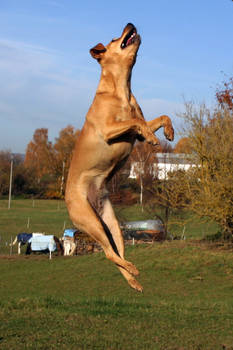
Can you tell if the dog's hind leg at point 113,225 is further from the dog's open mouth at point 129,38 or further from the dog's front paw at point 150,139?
the dog's open mouth at point 129,38

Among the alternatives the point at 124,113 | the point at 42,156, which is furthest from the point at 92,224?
the point at 42,156

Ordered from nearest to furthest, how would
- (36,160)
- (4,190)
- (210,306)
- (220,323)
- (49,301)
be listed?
(220,323) → (49,301) → (210,306) → (4,190) → (36,160)

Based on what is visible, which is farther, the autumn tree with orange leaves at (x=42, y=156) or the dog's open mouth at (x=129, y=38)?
the autumn tree with orange leaves at (x=42, y=156)

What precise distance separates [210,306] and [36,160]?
422 feet

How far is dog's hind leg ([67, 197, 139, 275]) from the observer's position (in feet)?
17.0

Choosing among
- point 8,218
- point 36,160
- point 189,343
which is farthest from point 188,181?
point 36,160

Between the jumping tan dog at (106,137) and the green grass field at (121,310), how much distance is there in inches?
154

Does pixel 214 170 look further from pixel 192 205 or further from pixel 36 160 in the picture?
pixel 36 160

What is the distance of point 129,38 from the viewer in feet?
16.8

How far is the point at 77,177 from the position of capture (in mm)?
5324

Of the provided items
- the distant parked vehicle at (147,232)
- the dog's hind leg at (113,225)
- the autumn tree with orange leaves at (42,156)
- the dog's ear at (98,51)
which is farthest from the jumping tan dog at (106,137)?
the autumn tree with orange leaves at (42,156)

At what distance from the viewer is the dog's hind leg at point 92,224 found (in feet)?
17.0

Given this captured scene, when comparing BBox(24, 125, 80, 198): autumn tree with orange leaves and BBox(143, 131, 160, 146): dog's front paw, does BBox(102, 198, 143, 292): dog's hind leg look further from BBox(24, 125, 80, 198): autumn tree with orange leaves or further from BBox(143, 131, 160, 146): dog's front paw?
BBox(24, 125, 80, 198): autumn tree with orange leaves

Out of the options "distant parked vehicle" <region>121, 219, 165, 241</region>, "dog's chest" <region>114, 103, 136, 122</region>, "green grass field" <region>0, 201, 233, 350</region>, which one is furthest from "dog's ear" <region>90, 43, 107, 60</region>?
"distant parked vehicle" <region>121, 219, 165, 241</region>
